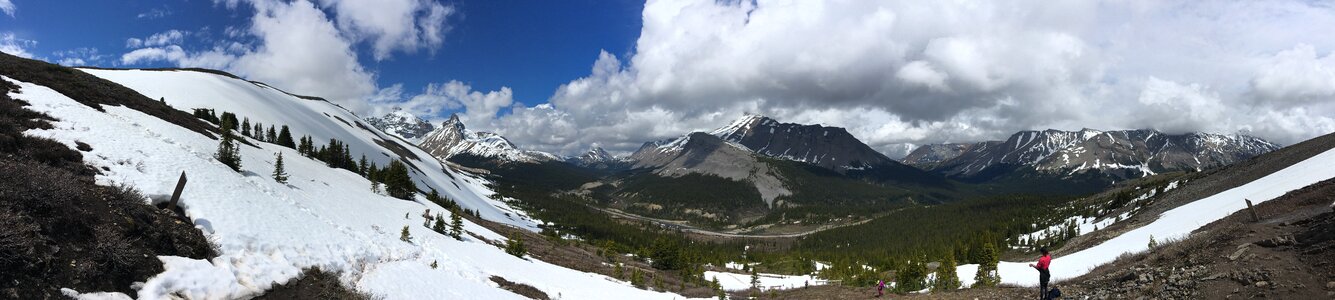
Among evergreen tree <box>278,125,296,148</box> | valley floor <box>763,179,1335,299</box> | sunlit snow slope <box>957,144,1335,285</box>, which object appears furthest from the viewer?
evergreen tree <box>278,125,296,148</box>

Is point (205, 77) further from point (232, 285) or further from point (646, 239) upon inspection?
point (232, 285)

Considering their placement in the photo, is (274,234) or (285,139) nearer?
(274,234)

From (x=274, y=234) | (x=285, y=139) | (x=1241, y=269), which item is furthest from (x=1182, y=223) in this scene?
(x=285, y=139)

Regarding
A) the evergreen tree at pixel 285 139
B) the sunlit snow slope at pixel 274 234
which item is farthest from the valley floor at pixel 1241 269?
the evergreen tree at pixel 285 139

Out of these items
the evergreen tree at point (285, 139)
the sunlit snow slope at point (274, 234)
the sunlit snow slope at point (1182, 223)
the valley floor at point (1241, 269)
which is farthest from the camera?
the evergreen tree at point (285, 139)

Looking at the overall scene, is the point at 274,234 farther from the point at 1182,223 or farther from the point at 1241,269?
the point at 1182,223

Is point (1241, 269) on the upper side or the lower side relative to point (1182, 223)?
lower

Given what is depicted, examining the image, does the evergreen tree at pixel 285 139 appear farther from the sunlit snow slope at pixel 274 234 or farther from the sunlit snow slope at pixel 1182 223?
the sunlit snow slope at pixel 1182 223

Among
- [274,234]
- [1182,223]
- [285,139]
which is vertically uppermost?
[285,139]

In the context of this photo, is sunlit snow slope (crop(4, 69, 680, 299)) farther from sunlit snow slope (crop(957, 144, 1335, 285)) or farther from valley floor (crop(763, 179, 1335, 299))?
sunlit snow slope (crop(957, 144, 1335, 285))

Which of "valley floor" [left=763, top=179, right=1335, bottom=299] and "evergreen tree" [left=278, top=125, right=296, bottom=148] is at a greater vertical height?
"evergreen tree" [left=278, top=125, right=296, bottom=148]

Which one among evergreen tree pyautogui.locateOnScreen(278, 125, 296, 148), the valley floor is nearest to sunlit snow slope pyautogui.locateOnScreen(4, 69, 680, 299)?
the valley floor

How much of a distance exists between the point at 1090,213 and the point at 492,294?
15526 centimetres

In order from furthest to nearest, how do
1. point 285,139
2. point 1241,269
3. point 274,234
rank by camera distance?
point 285,139 < point 274,234 < point 1241,269
